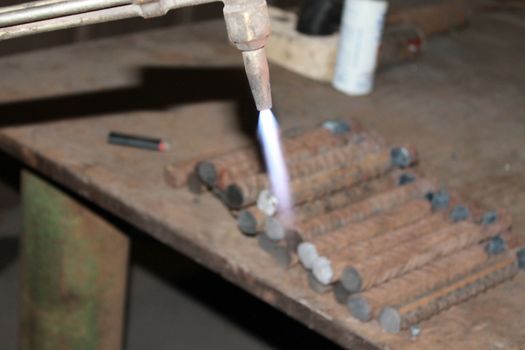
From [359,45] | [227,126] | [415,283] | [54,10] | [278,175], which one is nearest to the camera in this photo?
[54,10]

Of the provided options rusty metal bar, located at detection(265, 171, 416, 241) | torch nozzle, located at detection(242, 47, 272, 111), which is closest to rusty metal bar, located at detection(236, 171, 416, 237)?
rusty metal bar, located at detection(265, 171, 416, 241)

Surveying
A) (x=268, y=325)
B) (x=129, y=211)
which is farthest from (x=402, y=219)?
(x=268, y=325)

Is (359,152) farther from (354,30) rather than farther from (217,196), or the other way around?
(354,30)

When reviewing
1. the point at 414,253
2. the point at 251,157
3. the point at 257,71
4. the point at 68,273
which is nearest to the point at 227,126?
the point at 251,157

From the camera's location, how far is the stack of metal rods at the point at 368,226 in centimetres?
117

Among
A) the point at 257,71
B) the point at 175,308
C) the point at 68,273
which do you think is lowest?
the point at 175,308

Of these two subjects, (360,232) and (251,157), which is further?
(251,157)

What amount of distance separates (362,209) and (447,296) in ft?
0.63

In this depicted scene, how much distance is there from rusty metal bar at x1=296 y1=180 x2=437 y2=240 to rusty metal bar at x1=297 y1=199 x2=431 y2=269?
14 mm

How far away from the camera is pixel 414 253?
1224 millimetres

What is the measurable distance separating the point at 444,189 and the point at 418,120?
37 centimetres

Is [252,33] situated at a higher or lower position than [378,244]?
higher

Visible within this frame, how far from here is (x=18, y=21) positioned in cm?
85

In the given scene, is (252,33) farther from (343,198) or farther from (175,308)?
(175,308)
